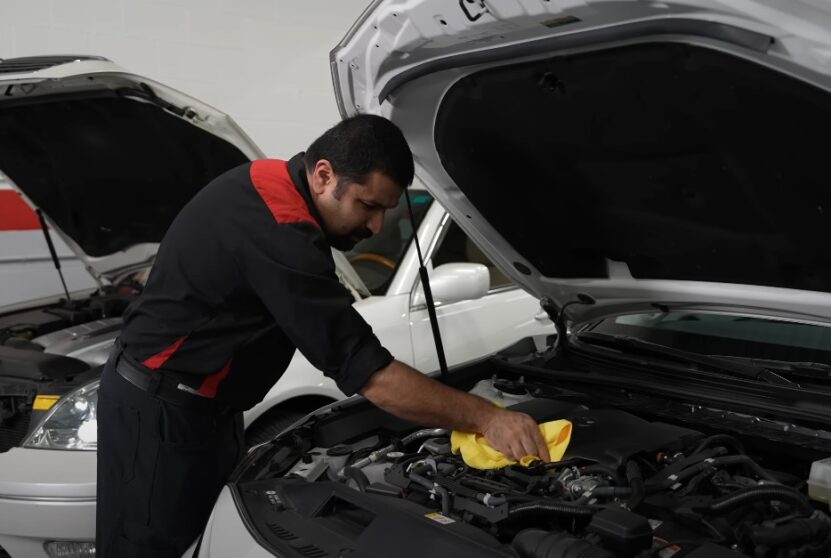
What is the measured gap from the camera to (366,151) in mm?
1828

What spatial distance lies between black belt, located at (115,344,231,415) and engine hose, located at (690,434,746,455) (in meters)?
1.22

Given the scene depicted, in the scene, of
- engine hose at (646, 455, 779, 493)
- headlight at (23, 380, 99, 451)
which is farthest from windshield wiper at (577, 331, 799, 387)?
headlight at (23, 380, 99, 451)

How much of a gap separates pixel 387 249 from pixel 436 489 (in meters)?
2.14

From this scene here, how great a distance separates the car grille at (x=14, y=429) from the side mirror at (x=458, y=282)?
1.57m

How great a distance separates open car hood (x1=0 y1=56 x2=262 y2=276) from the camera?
273cm

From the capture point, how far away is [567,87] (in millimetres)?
1828

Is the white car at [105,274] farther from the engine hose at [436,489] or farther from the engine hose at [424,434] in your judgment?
the engine hose at [436,489]

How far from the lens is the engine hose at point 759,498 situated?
1.53 m

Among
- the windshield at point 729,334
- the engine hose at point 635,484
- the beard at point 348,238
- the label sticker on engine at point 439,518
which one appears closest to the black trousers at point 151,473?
the beard at point 348,238

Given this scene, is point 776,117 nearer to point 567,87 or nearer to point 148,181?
point 567,87

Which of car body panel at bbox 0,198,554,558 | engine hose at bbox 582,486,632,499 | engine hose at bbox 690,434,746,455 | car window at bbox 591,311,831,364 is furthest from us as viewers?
car body panel at bbox 0,198,554,558

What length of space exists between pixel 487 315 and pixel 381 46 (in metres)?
2.07

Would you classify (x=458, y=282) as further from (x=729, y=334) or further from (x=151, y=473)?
(x=151, y=473)

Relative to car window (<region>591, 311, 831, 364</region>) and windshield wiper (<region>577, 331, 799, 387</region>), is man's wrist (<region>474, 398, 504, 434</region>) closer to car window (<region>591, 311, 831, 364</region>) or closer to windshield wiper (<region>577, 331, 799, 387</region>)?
windshield wiper (<region>577, 331, 799, 387</region>)
